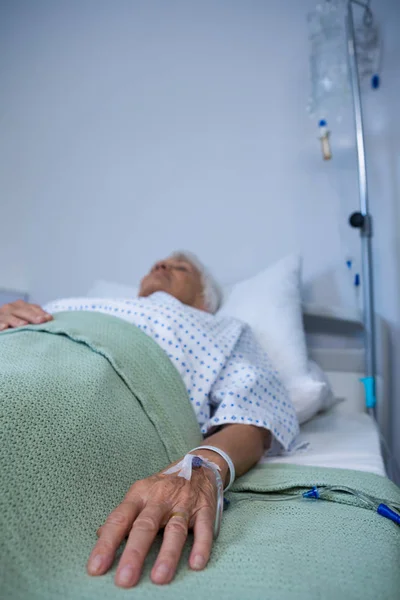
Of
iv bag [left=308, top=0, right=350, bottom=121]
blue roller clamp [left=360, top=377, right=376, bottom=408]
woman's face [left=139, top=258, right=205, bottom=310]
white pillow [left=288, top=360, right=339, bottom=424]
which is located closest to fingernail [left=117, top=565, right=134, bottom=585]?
white pillow [left=288, top=360, right=339, bottom=424]

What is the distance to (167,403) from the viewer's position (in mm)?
900

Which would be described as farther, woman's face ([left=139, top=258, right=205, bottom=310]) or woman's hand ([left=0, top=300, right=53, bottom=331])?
woman's face ([left=139, top=258, right=205, bottom=310])

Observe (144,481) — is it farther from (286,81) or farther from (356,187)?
(286,81)

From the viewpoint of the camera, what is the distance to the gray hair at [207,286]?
1593 millimetres

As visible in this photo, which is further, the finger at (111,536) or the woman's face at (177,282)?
the woman's face at (177,282)

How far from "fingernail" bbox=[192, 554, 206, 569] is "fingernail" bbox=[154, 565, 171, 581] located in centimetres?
4

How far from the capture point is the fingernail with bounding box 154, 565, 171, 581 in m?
0.49

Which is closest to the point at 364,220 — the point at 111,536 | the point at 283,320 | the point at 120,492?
the point at 283,320

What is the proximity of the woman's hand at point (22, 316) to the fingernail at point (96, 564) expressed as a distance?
663 millimetres

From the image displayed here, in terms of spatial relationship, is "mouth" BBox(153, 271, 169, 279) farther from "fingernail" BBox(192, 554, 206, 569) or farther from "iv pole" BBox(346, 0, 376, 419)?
"fingernail" BBox(192, 554, 206, 569)

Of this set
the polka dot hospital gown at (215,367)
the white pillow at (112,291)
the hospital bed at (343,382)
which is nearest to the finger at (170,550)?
the polka dot hospital gown at (215,367)

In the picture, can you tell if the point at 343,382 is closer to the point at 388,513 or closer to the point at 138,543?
the point at 388,513

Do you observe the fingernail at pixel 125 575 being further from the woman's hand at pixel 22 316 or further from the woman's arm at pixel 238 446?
the woman's hand at pixel 22 316

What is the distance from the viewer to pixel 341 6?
1758 mm
